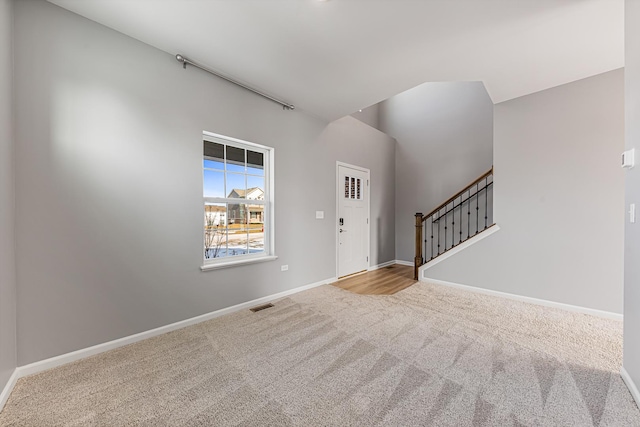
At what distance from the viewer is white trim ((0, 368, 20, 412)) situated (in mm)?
1519

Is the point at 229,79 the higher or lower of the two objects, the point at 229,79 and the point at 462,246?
the higher

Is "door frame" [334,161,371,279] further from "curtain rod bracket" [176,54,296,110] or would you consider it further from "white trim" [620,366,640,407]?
"white trim" [620,366,640,407]

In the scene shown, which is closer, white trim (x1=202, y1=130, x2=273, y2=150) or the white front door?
white trim (x1=202, y1=130, x2=273, y2=150)

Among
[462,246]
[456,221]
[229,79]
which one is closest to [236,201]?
[229,79]

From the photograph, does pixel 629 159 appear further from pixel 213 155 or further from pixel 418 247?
pixel 213 155

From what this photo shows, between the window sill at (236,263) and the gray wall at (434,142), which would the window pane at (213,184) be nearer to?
the window sill at (236,263)

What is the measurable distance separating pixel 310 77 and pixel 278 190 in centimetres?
143

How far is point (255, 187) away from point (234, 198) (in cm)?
33

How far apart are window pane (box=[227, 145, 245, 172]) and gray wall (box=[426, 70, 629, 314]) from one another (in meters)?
3.50

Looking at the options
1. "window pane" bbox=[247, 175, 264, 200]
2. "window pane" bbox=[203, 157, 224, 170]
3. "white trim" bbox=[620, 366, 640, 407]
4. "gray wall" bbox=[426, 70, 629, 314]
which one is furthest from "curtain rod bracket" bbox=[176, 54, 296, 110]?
"white trim" bbox=[620, 366, 640, 407]

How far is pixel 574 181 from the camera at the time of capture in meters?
3.04

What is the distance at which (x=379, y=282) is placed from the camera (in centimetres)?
424

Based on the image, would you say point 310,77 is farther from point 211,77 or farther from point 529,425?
point 529,425

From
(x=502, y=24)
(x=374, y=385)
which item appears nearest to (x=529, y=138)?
(x=502, y=24)
